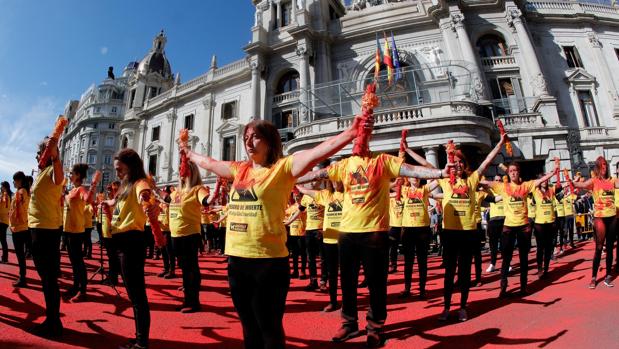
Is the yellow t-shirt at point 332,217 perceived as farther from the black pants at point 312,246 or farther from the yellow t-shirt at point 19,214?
the yellow t-shirt at point 19,214

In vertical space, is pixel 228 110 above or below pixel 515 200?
above

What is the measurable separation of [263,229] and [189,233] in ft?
10.9

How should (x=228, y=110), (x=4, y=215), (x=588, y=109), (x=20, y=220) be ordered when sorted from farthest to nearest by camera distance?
1. (x=228, y=110)
2. (x=588, y=109)
3. (x=4, y=215)
4. (x=20, y=220)

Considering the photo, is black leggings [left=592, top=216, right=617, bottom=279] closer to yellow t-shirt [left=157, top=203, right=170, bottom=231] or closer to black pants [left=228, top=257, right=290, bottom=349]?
black pants [left=228, top=257, right=290, bottom=349]

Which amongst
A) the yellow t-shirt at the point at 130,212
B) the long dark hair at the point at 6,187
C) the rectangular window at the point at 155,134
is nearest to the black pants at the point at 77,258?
the yellow t-shirt at the point at 130,212

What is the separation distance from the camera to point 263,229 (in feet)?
7.77

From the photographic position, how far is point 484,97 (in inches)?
A: 822

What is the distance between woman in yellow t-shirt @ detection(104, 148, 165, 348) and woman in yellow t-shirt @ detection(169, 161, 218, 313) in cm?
130

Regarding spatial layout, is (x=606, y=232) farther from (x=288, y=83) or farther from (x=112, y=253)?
(x=288, y=83)

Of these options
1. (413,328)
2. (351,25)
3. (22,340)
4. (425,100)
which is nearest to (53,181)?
(22,340)

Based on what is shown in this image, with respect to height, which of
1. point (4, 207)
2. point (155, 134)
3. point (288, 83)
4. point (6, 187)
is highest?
point (288, 83)

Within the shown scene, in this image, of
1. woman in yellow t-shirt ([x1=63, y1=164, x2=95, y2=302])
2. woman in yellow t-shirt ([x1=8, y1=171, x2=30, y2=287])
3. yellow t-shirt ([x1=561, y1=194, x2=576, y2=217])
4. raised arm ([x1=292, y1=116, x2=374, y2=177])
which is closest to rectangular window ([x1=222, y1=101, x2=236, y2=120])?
woman in yellow t-shirt ([x1=8, y1=171, x2=30, y2=287])

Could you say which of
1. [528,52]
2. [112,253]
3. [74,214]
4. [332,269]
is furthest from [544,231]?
[528,52]

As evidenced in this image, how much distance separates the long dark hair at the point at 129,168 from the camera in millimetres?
3674
